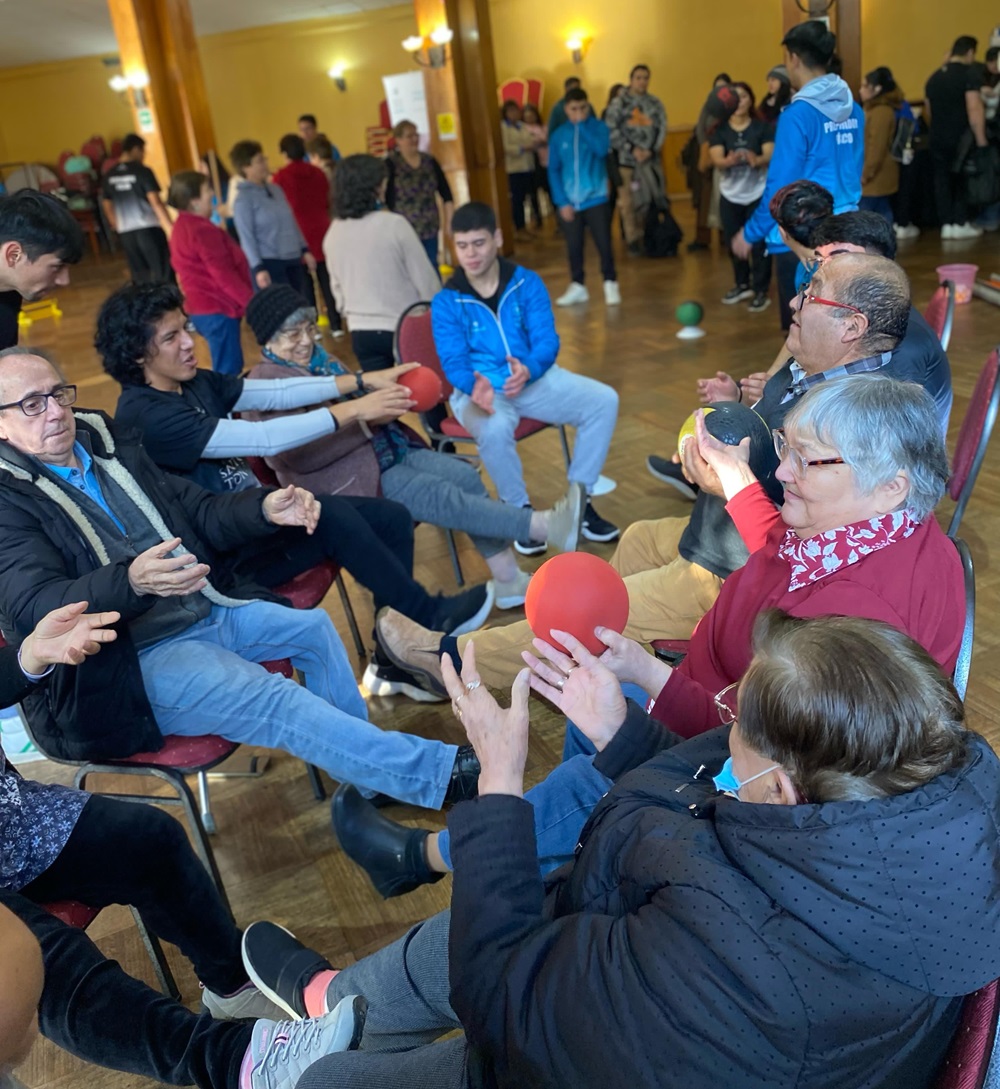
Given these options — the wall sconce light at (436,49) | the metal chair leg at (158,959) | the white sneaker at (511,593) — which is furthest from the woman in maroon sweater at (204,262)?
the wall sconce light at (436,49)

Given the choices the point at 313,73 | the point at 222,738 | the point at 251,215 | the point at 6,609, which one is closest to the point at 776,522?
the point at 222,738

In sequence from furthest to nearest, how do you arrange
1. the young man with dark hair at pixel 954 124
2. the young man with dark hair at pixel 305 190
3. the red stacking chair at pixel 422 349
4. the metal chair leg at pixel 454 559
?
the young man with dark hair at pixel 954 124 < the young man with dark hair at pixel 305 190 < the red stacking chair at pixel 422 349 < the metal chair leg at pixel 454 559

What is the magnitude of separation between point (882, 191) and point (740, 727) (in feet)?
26.2

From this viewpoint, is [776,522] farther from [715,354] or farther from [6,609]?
[715,354]

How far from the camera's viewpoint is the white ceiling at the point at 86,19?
12.1m

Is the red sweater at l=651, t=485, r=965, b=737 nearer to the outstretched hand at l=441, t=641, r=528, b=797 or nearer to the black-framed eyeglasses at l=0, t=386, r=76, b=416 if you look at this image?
the outstretched hand at l=441, t=641, r=528, b=797

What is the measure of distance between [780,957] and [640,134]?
9.22m

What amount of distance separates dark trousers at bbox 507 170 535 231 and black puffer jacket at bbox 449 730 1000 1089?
11.2 metres

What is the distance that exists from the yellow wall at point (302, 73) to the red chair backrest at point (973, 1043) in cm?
1690

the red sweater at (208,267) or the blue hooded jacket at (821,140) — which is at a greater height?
the blue hooded jacket at (821,140)

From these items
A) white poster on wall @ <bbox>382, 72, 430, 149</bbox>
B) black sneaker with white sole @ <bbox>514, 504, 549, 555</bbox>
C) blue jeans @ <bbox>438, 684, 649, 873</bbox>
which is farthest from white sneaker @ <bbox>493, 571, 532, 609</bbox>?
white poster on wall @ <bbox>382, 72, 430, 149</bbox>

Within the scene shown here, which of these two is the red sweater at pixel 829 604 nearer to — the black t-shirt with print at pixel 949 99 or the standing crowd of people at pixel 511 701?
the standing crowd of people at pixel 511 701

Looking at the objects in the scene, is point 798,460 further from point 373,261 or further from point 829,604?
point 373,261

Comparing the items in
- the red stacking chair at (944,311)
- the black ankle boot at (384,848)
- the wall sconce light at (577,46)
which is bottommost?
the black ankle boot at (384,848)
